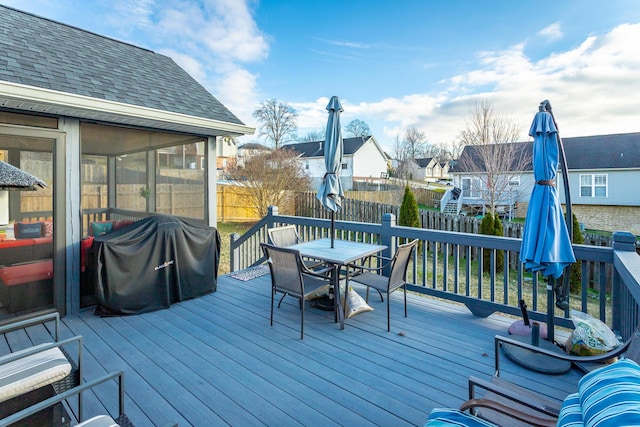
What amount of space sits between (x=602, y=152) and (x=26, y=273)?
23543mm

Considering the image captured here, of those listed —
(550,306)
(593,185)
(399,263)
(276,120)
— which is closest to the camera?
(550,306)

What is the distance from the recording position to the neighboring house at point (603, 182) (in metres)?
16.4

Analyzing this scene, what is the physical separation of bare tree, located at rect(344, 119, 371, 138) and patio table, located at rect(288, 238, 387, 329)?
29625mm

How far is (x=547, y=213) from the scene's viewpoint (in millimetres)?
2756

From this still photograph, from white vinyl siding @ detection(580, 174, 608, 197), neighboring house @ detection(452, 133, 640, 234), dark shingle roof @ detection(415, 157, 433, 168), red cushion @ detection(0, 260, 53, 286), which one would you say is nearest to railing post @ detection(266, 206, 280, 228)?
red cushion @ detection(0, 260, 53, 286)

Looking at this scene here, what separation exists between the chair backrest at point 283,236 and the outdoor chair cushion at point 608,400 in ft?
12.4

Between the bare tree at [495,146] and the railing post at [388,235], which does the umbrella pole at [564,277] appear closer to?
the railing post at [388,235]

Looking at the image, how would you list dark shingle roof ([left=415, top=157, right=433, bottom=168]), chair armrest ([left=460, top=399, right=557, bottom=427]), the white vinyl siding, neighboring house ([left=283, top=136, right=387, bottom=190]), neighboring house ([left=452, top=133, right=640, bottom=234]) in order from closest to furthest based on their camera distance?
chair armrest ([left=460, top=399, right=557, bottom=427]) → neighboring house ([left=452, top=133, right=640, bottom=234]) → the white vinyl siding → neighboring house ([left=283, top=136, right=387, bottom=190]) → dark shingle roof ([left=415, top=157, right=433, bottom=168])

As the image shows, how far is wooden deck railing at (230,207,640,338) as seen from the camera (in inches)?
111

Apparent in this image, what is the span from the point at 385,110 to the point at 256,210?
15561 mm

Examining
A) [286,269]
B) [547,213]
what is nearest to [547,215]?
[547,213]

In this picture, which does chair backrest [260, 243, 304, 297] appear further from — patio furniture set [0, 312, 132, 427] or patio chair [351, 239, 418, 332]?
patio furniture set [0, 312, 132, 427]

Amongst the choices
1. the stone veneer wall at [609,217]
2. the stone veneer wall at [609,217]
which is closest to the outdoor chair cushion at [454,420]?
the stone veneer wall at [609,217]

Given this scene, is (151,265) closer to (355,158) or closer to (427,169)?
(355,158)
